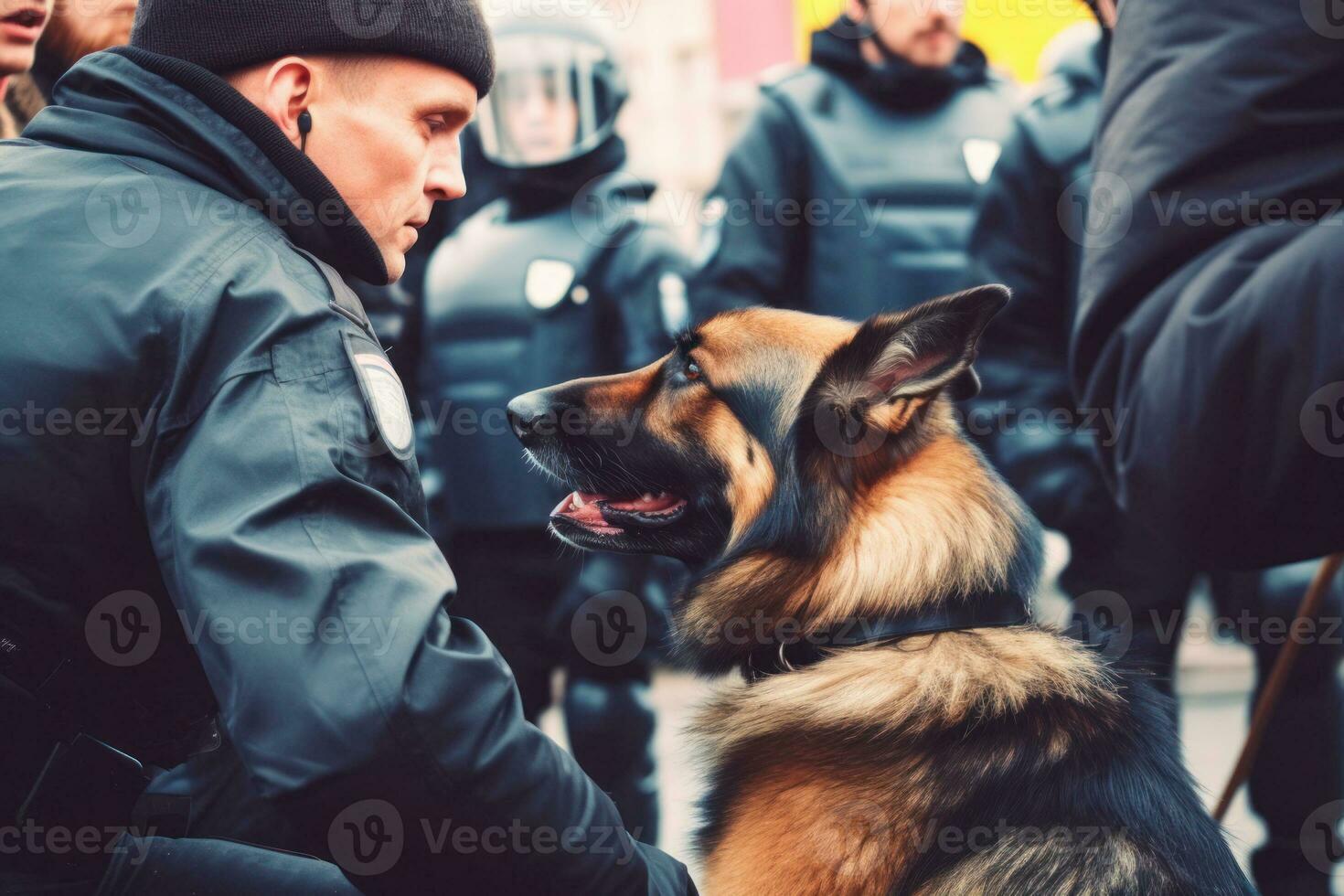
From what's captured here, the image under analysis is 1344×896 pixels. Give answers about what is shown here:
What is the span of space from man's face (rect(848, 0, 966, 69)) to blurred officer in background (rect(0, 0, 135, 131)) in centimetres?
248

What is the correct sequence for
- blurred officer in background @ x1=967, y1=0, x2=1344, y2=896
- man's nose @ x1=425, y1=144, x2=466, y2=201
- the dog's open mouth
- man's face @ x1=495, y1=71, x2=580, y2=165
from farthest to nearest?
man's face @ x1=495, y1=71, x2=580, y2=165
blurred officer in background @ x1=967, y1=0, x2=1344, y2=896
the dog's open mouth
man's nose @ x1=425, y1=144, x2=466, y2=201

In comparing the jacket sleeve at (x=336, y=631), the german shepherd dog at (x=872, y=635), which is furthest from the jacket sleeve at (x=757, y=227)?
the jacket sleeve at (x=336, y=631)

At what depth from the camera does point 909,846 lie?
181cm

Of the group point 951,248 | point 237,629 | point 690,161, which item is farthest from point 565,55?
point 690,161

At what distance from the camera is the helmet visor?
15.1 ft

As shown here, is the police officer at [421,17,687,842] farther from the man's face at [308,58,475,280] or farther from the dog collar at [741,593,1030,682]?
the man's face at [308,58,475,280]

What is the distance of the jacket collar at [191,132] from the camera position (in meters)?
1.63

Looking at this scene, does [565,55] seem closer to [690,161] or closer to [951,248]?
[951,248]

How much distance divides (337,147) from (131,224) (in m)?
0.34

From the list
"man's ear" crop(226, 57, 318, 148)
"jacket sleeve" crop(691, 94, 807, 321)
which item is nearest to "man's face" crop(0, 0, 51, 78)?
"man's ear" crop(226, 57, 318, 148)

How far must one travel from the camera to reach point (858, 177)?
4102 mm

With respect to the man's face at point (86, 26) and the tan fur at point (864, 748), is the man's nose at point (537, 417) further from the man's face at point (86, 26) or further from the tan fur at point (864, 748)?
the man's face at point (86, 26)

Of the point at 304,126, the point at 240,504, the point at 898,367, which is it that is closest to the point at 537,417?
the point at 898,367

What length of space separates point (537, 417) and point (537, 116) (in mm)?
2397
